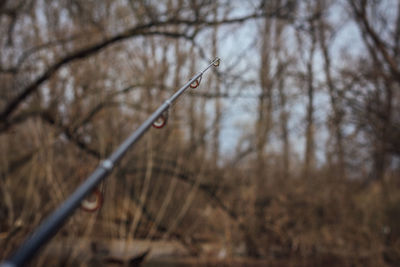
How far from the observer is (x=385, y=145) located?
313 inches

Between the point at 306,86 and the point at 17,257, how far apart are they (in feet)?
28.9

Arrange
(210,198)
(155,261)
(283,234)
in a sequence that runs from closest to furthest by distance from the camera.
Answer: (155,261) → (210,198) → (283,234)

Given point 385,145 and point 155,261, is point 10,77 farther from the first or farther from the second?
point 385,145

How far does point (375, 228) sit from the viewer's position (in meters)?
7.56

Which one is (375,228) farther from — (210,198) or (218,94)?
(218,94)

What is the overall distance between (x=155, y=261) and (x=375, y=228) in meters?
4.79

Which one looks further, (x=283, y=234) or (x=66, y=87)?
(x=283, y=234)

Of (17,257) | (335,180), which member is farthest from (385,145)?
(17,257)

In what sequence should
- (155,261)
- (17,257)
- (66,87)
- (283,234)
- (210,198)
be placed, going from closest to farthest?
(17,257)
(66,87)
(155,261)
(210,198)
(283,234)

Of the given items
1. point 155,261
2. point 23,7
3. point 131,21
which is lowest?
point 155,261

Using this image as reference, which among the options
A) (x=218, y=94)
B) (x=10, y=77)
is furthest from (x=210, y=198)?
(x=10, y=77)

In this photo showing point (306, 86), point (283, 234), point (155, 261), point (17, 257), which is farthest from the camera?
point (306, 86)

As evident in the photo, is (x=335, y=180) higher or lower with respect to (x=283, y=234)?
higher

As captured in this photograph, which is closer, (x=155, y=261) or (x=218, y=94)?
(x=218, y=94)
